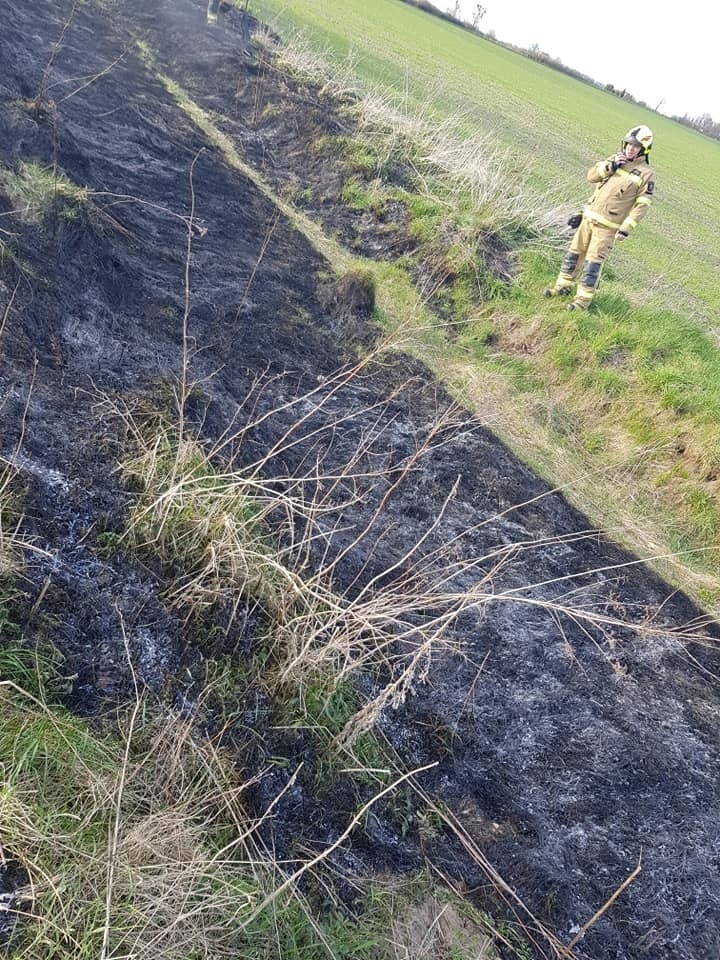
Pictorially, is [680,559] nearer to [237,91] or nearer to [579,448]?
[579,448]

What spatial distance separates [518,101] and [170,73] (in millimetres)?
13690

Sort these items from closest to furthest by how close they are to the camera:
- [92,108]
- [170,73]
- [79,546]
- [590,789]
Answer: [79,546], [590,789], [92,108], [170,73]

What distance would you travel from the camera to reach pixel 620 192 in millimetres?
6926

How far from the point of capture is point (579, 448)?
20.7 feet

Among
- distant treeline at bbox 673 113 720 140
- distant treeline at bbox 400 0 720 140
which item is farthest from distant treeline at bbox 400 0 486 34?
distant treeline at bbox 673 113 720 140

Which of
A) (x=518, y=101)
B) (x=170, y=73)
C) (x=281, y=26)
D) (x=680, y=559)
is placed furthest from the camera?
(x=518, y=101)

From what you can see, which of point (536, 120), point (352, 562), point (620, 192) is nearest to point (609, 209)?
point (620, 192)

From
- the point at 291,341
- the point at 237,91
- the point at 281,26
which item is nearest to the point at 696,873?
the point at 291,341

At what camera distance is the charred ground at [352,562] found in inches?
118

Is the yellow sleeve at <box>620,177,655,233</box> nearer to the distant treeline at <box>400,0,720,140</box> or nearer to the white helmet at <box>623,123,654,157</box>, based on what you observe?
the white helmet at <box>623,123,654,157</box>

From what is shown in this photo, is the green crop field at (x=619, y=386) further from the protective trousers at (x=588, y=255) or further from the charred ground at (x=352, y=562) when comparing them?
the charred ground at (x=352, y=562)

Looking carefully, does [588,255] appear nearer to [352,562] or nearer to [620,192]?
[620,192]

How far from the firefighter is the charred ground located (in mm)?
2168

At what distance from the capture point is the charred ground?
9.85 ft
